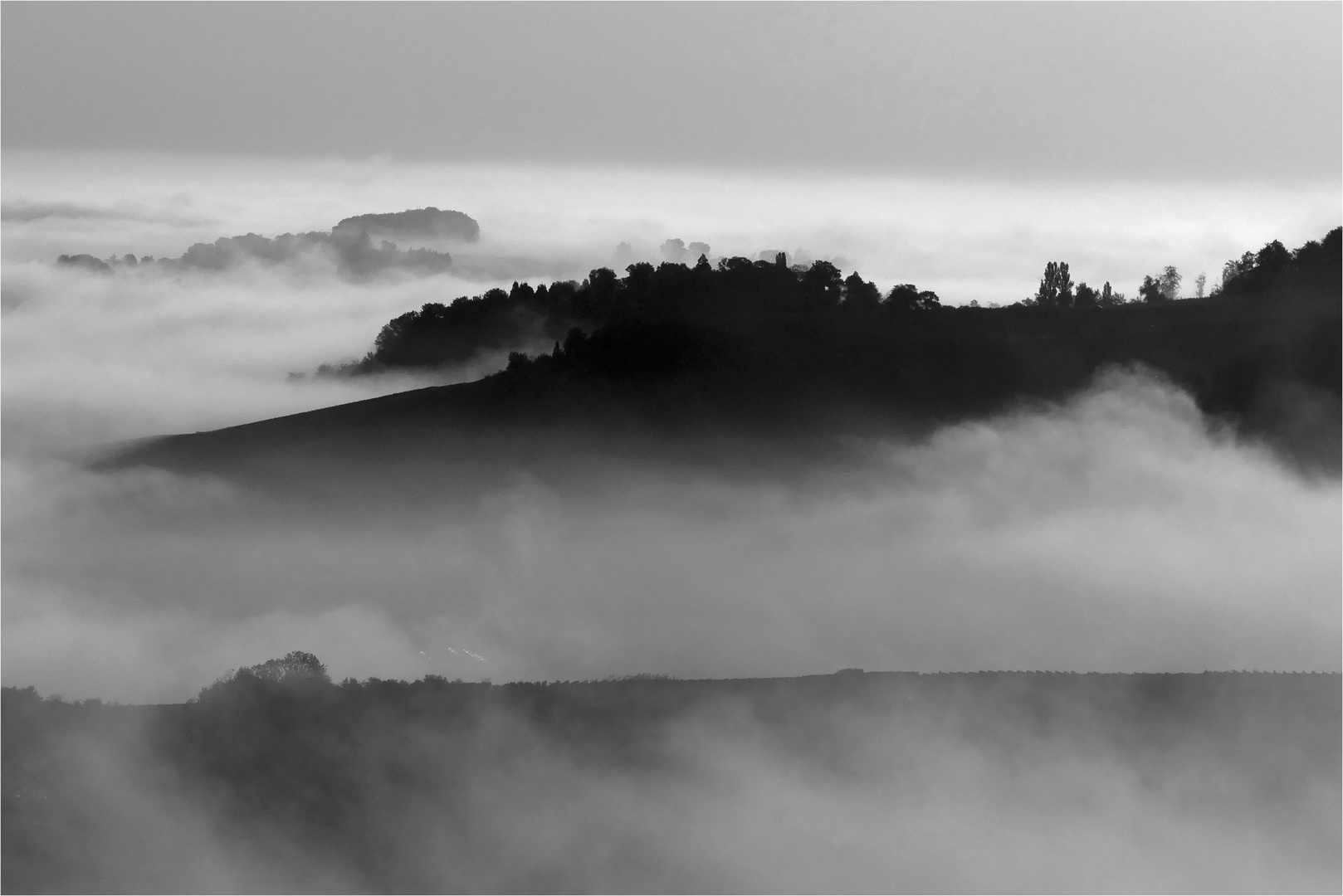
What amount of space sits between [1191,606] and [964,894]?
18.5m

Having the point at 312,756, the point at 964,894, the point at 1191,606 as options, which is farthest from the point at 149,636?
the point at 1191,606

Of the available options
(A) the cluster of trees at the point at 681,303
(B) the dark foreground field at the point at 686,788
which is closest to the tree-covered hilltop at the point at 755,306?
(A) the cluster of trees at the point at 681,303

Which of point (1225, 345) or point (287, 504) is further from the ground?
point (1225, 345)

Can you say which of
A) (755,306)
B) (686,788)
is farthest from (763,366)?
(686,788)

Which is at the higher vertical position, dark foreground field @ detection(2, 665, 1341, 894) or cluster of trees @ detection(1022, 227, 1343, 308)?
cluster of trees @ detection(1022, 227, 1343, 308)

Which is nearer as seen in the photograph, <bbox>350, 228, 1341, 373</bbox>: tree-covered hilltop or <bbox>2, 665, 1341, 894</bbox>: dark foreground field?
<bbox>2, 665, 1341, 894</bbox>: dark foreground field

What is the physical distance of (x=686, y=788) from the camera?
34062 millimetres

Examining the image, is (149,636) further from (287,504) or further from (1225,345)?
(1225,345)

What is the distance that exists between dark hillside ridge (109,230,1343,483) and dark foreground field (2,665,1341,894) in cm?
1480

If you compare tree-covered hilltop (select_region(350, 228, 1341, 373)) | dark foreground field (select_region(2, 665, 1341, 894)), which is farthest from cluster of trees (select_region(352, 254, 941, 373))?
dark foreground field (select_region(2, 665, 1341, 894))

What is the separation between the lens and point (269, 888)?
32.2 m

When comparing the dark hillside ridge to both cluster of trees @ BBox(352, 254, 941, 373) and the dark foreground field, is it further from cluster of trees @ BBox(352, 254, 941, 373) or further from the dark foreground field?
the dark foreground field

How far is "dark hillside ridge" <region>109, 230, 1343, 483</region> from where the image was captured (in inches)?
2025

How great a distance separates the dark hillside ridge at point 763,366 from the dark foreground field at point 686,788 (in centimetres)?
1480
